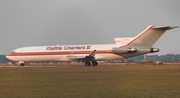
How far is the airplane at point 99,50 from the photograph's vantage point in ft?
266

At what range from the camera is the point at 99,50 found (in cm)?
8425

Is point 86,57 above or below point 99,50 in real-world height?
below

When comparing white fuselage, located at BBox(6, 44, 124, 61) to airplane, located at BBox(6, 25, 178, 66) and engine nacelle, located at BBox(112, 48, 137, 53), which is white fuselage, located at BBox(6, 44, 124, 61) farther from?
engine nacelle, located at BBox(112, 48, 137, 53)

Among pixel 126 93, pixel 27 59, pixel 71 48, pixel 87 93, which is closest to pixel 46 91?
pixel 87 93

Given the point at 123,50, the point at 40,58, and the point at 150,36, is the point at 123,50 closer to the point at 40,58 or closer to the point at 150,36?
the point at 150,36

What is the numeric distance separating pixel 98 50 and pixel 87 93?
2369 inches

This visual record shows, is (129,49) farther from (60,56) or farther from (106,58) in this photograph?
(60,56)

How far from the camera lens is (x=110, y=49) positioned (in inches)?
3258

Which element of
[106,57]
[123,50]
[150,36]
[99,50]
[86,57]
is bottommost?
[106,57]

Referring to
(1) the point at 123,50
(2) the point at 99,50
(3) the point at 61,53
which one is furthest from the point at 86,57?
(1) the point at 123,50

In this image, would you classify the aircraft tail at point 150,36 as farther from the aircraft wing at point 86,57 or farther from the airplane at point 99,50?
the aircraft wing at point 86,57

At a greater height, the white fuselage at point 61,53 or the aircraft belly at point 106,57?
the white fuselage at point 61,53

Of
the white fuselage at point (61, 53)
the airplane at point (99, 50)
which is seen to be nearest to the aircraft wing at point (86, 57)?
the airplane at point (99, 50)

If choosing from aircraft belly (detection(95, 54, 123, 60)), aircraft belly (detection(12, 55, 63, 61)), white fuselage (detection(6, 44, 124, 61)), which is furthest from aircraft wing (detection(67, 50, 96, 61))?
aircraft belly (detection(12, 55, 63, 61))
